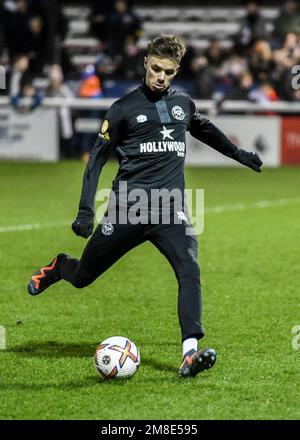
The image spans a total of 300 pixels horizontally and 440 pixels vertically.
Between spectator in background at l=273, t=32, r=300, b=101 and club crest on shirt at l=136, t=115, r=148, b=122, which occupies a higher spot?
club crest on shirt at l=136, t=115, r=148, b=122

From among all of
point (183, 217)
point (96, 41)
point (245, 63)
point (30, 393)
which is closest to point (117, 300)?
point (183, 217)

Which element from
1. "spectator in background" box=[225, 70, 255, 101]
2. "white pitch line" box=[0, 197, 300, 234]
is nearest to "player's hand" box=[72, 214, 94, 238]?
"white pitch line" box=[0, 197, 300, 234]

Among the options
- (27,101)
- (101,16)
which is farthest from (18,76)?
(101,16)

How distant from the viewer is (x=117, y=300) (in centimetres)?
909

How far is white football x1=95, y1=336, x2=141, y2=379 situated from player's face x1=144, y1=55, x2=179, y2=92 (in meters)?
1.66

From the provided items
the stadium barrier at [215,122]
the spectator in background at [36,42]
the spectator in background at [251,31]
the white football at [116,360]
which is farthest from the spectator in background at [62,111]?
the white football at [116,360]

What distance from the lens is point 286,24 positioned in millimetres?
23953

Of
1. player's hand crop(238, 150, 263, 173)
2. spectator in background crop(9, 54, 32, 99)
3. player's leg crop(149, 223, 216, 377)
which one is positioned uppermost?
player's hand crop(238, 150, 263, 173)

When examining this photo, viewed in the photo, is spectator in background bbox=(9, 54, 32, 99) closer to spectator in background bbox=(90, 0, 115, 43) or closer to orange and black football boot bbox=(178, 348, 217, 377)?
spectator in background bbox=(90, 0, 115, 43)

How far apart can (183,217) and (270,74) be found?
659 inches

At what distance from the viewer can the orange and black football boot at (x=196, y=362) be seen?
6266 mm

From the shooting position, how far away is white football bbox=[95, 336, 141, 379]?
20.9ft

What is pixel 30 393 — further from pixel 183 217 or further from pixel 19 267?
pixel 19 267

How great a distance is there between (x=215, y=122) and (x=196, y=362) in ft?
50.5
